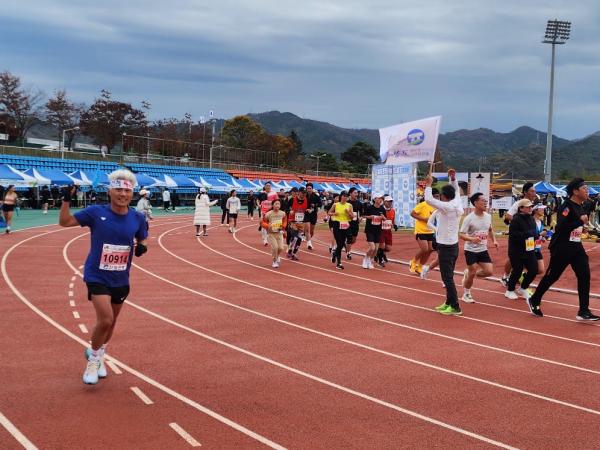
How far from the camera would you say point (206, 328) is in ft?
26.4

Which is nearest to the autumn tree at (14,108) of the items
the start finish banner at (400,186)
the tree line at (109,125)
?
the tree line at (109,125)

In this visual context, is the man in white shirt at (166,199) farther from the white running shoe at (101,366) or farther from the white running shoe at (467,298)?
the white running shoe at (101,366)

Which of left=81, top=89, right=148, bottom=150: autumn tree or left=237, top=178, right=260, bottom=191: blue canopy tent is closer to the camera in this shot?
left=237, top=178, right=260, bottom=191: blue canopy tent

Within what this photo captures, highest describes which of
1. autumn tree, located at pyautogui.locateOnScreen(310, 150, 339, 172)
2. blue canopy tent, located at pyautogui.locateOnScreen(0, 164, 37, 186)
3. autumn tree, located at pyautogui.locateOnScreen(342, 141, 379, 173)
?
autumn tree, located at pyautogui.locateOnScreen(342, 141, 379, 173)

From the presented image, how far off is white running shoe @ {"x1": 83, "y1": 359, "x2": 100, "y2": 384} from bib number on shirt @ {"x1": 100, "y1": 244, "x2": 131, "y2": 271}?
2.92ft

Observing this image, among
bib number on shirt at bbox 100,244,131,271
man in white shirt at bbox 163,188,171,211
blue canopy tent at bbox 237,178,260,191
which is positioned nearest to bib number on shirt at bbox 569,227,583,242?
bib number on shirt at bbox 100,244,131,271

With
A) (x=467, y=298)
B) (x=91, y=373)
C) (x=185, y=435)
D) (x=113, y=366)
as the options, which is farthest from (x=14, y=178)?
(x=185, y=435)

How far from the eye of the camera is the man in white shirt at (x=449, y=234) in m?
9.25

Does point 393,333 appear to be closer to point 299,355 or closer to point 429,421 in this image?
point 299,355

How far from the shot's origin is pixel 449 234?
9359 millimetres

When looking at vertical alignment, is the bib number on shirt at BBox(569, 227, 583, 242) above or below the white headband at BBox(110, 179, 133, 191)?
below

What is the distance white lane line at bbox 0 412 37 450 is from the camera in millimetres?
4227

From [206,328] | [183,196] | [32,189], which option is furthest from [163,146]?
[206,328]

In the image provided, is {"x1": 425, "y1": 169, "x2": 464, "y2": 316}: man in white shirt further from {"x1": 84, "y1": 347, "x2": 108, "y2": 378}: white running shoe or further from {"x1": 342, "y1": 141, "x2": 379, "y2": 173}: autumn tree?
{"x1": 342, "y1": 141, "x2": 379, "y2": 173}: autumn tree
